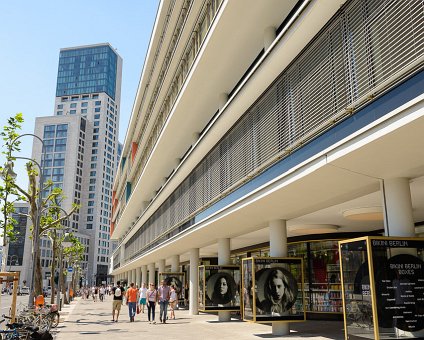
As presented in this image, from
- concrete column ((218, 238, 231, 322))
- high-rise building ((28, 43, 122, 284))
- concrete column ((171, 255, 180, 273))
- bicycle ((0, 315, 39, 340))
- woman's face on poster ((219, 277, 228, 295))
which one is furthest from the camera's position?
high-rise building ((28, 43, 122, 284))

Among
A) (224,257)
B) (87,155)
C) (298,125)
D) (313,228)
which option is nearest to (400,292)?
(298,125)

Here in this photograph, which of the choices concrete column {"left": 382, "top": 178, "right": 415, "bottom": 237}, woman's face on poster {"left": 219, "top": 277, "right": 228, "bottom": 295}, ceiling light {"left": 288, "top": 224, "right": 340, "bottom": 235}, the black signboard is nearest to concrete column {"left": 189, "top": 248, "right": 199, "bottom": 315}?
woman's face on poster {"left": 219, "top": 277, "right": 228, "bottom": 295}

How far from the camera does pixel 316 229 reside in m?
20.1

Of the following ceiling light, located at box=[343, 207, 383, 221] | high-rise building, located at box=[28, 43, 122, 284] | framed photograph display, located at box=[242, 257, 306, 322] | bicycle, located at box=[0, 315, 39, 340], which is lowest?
bicycle, located at box=[0, 315, 39, 340]

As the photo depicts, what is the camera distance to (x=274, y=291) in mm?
15039

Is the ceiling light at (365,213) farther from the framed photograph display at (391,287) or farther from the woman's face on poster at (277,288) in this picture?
the framed photograph display at (391,287)

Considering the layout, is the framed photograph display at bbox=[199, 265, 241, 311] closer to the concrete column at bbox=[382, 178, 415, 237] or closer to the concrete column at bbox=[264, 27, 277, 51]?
the concrete column at bbox=[264, 27, 277, 51]

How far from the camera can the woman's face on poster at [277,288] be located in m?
15.0

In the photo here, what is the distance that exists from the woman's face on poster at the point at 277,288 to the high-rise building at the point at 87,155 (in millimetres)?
126194

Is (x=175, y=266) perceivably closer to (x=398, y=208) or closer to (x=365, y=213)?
Result: (x=365, y=213)

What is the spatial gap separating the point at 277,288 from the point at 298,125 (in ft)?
20.5

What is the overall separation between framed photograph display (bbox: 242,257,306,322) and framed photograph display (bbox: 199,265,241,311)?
16.7 feet

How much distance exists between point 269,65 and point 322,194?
3551mm

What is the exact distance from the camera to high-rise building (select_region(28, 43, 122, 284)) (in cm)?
14825
